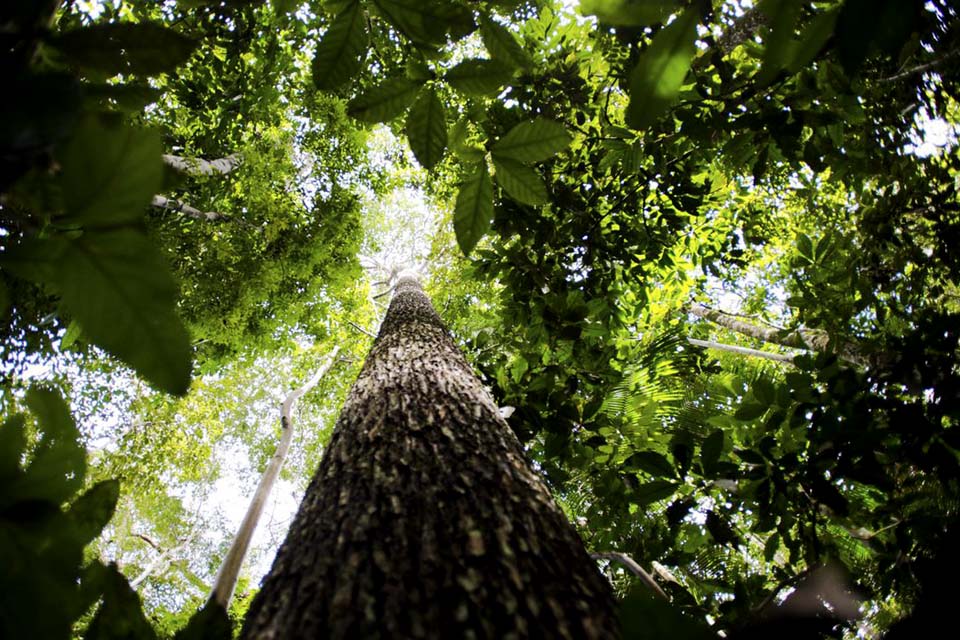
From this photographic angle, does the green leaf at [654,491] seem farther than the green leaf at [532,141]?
Yes

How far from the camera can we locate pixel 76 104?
0.95 feet

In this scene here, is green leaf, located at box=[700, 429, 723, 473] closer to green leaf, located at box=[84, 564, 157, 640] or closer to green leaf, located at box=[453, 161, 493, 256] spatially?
green leaf, located at box=[453, 161, 493, 256]

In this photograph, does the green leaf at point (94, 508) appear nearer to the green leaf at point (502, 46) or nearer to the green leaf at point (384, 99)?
the green leaf at point (384, 99)

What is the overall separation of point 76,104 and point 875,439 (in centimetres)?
207

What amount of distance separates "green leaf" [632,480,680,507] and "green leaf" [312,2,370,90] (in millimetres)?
1549

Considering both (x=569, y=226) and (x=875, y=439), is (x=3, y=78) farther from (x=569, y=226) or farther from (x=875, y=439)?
(x=569, y=226)

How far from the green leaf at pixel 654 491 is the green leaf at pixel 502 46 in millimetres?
1422

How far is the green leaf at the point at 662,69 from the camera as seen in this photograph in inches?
19.4

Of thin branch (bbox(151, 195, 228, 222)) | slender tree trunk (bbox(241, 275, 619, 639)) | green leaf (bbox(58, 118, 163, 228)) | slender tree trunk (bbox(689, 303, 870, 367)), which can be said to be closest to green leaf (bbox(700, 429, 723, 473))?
slender tree trunk (bbox(241, 275, 619, 639))

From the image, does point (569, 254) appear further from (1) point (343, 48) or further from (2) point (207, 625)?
(2) point (207, 625)

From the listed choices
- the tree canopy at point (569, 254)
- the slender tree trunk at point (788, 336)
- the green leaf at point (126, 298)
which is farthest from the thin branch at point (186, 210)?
the slender tree trunk at point (788, 336)

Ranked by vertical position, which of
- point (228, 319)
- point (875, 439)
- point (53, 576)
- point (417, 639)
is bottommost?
point (875, 439)

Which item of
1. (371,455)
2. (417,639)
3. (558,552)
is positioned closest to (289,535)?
(371,455)

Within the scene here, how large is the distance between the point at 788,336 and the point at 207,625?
5130mm
